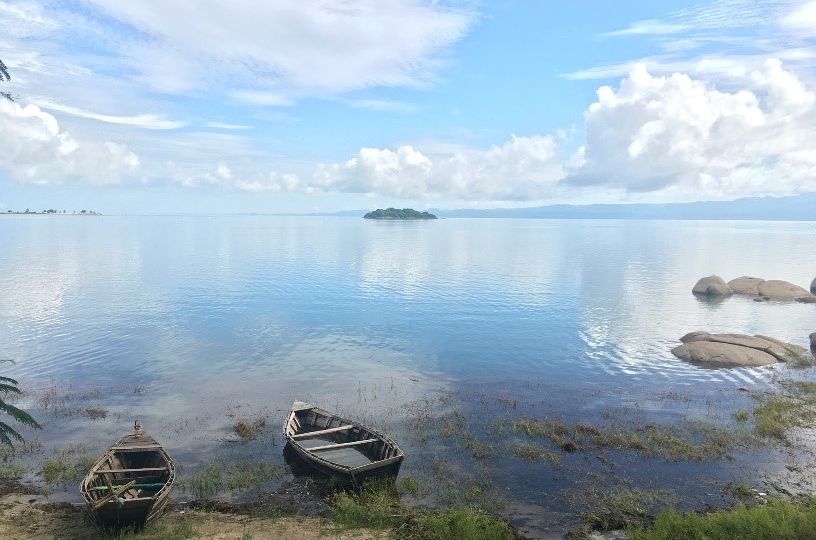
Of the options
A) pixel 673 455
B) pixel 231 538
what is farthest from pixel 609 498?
pixel 231 538

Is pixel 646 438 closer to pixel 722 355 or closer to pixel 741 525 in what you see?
pixel 741 525

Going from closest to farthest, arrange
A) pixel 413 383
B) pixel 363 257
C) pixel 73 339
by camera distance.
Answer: pixel 413 383 → pixel 73 339 → pixel 363 257

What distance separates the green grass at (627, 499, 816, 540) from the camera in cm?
1844

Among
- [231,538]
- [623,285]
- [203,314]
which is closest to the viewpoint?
[231,538]

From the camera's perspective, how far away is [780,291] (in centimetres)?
8138

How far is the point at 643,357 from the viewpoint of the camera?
159ft

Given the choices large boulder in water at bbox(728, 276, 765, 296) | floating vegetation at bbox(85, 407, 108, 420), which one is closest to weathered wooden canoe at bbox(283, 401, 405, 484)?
floating vegetation at bbox(85, 407, 108, 420)

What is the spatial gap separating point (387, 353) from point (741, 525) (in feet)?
111

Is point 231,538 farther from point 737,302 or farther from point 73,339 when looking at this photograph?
point 737,302

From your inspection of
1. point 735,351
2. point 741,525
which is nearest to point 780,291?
point 735,351

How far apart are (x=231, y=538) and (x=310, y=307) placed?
168ft

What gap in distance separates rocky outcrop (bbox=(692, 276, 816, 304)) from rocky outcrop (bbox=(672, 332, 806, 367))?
110 feet

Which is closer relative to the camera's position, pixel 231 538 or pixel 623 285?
pixel 231 538

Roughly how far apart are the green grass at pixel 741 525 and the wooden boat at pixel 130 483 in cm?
1853
